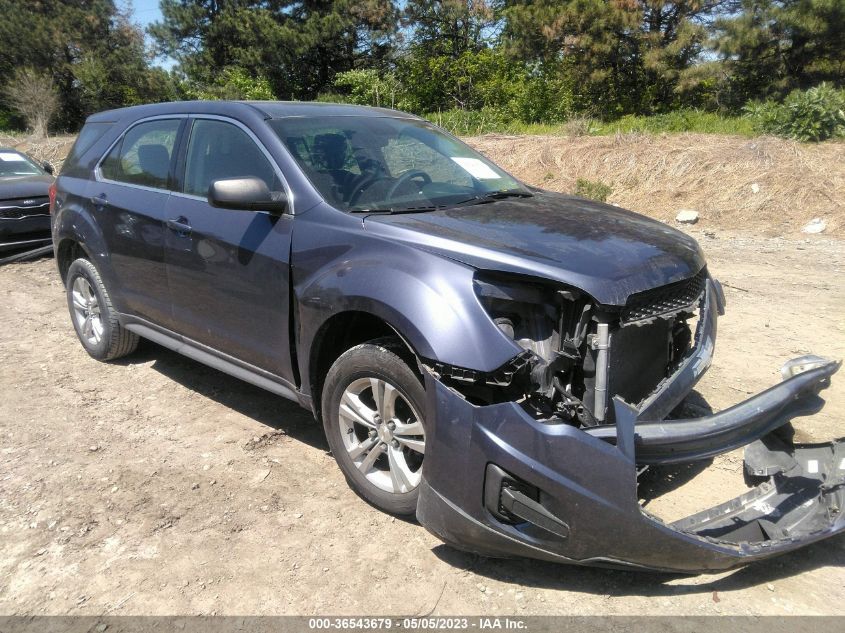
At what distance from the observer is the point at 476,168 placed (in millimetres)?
4227

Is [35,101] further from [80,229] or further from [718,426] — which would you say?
[718,426]

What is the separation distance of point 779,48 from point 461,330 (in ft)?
72.7

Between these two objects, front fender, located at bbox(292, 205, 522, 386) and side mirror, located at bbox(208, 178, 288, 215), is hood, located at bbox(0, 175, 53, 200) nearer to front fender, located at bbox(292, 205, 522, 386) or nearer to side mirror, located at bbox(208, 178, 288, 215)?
side mirror, located at bbox(208, 178, 288, 215)

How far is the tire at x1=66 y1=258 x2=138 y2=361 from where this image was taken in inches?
197

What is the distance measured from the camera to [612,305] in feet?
8.66

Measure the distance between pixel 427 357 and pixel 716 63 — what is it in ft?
72.8

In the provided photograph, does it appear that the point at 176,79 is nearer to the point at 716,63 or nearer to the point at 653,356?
the point at 716,63

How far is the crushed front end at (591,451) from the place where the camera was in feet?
7.98

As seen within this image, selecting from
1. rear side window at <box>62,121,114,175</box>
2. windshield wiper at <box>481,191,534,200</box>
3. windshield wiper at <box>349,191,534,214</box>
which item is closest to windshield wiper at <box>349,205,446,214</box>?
windshield wiper at <box>349,191,534,214</box>

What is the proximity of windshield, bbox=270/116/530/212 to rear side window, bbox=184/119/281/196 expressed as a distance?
0.19 m

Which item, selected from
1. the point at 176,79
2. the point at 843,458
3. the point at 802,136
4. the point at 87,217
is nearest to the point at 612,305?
the point at 843,458

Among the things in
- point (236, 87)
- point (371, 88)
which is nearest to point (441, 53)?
point (371, 88)

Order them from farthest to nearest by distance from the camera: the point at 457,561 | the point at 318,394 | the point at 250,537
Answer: the point at 318,394, the point at 250,537, the point at 457,561

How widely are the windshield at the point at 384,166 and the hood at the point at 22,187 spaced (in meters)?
6.77
